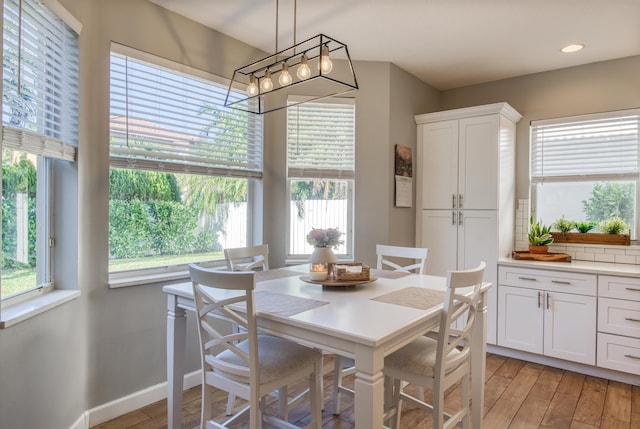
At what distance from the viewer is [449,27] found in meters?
2.80

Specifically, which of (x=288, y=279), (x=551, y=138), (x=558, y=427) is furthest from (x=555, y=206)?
(x=288, y=279)

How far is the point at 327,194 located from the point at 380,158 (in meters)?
0.58

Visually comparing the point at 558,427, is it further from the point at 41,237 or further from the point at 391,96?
the point at 41,237

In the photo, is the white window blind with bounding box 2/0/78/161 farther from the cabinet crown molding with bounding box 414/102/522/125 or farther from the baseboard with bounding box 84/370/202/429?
the cabinet crown molding with bounding box 414/102/522/125

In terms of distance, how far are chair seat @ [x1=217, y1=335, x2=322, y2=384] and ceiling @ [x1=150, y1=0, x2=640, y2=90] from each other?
2.13m

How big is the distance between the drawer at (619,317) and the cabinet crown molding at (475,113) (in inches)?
68.2

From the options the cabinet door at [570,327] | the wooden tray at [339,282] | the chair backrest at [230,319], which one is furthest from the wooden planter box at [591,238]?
the chair backrest at [230,319]

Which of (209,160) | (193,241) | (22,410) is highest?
(209,160)

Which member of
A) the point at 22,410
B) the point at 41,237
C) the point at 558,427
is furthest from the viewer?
the point at 558,427

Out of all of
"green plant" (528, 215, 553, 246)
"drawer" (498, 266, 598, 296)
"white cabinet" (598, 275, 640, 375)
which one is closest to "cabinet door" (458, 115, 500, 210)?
"green plant" (528, 215, 553, 246)

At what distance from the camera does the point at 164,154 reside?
264cm

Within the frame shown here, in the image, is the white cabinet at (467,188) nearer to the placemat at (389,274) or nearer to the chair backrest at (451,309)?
the placemat at (389,274)

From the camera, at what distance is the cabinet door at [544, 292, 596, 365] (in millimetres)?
2943

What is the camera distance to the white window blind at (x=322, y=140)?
3414 mm
